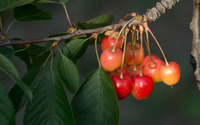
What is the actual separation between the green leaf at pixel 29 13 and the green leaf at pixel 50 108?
269 mm

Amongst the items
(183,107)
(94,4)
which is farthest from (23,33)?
(183,107)

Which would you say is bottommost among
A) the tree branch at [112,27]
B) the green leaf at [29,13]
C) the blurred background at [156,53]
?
the blurred background at [156,53]

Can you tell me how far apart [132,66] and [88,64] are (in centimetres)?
260

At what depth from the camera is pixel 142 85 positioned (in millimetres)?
759

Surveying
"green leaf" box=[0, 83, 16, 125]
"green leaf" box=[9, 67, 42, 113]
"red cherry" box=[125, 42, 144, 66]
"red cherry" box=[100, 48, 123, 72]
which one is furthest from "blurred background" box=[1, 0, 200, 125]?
"green leaf" box=[0, 83, 16, 125]

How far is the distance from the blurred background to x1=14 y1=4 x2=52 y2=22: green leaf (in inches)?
92.8

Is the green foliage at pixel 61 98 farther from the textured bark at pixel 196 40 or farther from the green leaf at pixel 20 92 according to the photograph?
the textured bark at pixel 196 40

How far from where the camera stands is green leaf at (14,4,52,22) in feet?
2.52

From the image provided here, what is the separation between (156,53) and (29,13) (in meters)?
2.96

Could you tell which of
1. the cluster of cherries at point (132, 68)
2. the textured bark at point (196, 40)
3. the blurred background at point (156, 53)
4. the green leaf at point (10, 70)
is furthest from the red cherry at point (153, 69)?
the blurred background at point (156, 53)

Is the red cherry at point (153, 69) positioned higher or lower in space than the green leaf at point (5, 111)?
lower

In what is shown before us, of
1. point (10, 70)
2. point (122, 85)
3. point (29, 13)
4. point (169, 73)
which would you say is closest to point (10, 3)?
point (29, 13)

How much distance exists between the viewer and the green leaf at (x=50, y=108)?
58cm

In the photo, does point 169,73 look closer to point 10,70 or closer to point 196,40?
point 196,40
